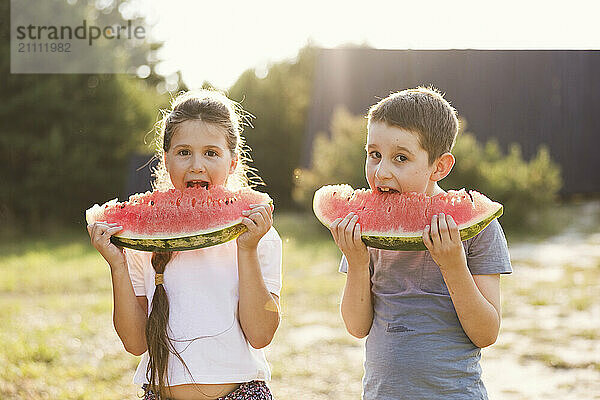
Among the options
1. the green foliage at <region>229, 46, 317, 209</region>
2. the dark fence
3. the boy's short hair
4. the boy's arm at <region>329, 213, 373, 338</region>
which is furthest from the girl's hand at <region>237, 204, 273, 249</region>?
the green foliage at <region>229, 46, 317, 209</region>

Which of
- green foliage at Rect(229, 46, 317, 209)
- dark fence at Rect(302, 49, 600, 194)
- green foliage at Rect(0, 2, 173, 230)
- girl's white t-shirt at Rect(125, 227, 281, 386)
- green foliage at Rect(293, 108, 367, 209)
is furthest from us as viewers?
green foliage at Rect(229, 46, 317, 209)

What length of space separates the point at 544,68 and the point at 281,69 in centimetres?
992

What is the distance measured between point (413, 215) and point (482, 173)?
435 inches

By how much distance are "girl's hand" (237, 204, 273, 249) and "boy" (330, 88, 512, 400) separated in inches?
8.5

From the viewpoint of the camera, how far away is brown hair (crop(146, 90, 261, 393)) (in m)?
2.18

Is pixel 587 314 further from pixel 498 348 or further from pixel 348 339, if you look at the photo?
pixel 348 339

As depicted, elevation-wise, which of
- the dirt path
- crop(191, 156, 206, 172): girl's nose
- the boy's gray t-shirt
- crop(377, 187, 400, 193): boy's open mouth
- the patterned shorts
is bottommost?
the dirt path

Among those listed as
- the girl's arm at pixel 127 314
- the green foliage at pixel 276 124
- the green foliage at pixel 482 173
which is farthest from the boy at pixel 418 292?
the green foliage at pixel 276 124

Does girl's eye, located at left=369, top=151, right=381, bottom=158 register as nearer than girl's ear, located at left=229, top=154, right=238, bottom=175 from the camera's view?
Yes

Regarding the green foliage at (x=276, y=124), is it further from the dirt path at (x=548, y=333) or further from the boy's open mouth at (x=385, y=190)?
the boy's open mouth at (x=385, y=190)

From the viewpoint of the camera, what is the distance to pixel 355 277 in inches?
86.3

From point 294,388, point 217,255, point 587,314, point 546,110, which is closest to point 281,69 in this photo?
point 546,110

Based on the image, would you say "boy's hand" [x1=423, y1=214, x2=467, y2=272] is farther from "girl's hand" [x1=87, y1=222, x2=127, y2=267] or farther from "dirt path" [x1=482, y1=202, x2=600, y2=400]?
"dirt path" [x1=482, y1=202, x2=600, y2=400]

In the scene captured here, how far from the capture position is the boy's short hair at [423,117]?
2.15 meters
